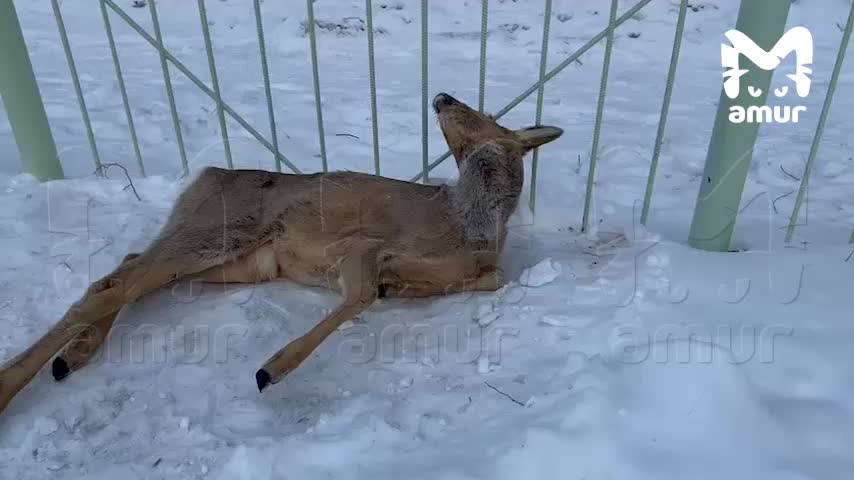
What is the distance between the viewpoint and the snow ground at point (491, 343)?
207 cm

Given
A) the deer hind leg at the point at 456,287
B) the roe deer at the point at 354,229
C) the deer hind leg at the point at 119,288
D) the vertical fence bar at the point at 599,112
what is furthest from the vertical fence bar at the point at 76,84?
the vertical fence bar at the point at 599,112

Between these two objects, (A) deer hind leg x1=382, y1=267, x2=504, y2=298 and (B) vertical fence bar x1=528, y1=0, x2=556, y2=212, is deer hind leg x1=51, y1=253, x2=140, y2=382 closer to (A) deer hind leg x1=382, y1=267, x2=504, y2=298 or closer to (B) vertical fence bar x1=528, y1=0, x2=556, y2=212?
(A) deer hind leg x1=382, y1=267, x2=504, y2=298

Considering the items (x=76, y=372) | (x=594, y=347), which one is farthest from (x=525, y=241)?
(x=76, y=372)

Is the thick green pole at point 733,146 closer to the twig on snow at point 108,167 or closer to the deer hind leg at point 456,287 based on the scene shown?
the deer hind leg at point 456,287

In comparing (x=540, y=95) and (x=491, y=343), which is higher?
(x=540, y=95)

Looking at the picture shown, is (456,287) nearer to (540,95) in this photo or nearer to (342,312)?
(342,312)

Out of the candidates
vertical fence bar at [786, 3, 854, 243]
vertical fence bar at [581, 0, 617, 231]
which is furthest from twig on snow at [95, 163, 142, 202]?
vertical fence bar at [786, 3, 854, 243]

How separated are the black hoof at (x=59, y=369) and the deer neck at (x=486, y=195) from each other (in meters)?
1.66

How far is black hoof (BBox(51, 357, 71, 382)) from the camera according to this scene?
2516 mm

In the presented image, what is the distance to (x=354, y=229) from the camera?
3.02 metres

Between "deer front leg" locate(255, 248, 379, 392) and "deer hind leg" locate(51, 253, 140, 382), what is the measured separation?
74 cm

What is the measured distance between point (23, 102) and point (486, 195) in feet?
8.81

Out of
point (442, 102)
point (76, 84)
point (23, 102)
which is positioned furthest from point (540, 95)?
point (23, 102)

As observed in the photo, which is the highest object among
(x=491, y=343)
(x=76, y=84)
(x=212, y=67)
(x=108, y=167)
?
(x=212, y=67)
